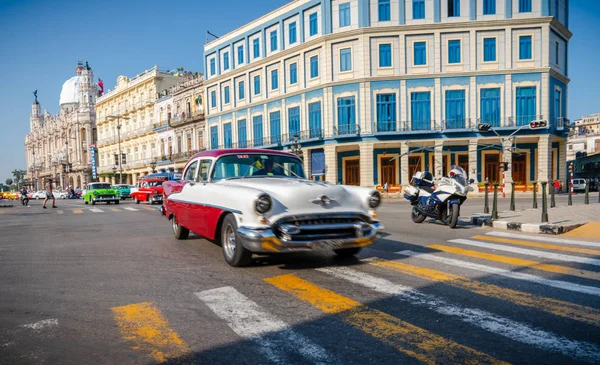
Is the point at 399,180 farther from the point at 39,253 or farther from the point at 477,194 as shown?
the point at 39,253

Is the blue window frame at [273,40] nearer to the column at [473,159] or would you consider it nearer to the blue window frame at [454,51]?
the blue window frame at [454,51]

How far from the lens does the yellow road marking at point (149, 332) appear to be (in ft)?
9.86

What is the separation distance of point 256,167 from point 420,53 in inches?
1092

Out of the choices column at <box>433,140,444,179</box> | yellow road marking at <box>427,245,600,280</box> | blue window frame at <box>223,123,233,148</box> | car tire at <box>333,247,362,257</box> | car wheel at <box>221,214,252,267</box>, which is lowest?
yellow road marking at <box>427,245,600,280</box>

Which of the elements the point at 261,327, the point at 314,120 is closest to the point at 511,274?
the point at 261,327

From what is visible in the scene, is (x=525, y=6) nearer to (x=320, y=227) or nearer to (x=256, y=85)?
(x=256, y=85)

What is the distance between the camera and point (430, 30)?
99.5ft

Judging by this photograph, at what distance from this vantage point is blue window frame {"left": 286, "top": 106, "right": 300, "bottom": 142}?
116 feet

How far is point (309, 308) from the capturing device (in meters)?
3.88

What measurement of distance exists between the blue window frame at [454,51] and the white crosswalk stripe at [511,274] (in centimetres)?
2802

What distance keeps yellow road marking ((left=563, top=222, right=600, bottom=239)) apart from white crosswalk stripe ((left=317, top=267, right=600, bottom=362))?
5.96 meters

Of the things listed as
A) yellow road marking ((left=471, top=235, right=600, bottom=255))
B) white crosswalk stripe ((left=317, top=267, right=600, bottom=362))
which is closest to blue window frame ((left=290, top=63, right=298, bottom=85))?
yellow road marking ((left=471, top=235, right=600, bottom=255))

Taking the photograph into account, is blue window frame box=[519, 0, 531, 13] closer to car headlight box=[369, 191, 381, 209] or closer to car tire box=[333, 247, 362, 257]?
car headlight box=[369, 191, 381, 209]

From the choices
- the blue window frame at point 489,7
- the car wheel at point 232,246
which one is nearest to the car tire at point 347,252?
the car wheel at point 232,246
